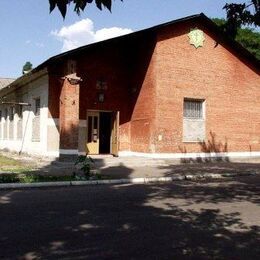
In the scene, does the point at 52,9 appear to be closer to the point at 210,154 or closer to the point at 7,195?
the point at 7,195

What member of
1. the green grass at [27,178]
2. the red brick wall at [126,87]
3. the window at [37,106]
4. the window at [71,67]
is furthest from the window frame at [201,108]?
the green grass at [27,178]

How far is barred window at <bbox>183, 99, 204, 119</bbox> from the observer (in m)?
23.6

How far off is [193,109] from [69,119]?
6.70 metres

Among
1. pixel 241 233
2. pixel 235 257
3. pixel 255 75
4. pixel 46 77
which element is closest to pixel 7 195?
pixel 241 233

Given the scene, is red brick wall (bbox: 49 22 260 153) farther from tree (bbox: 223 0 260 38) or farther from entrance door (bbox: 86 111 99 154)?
tree (bbox: 223 0 260 38)

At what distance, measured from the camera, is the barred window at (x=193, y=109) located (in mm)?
23578

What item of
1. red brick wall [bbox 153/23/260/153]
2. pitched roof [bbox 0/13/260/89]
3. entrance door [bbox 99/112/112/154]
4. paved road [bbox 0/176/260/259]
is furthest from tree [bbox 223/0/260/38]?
entrance door [bbox 99/112/112/154]

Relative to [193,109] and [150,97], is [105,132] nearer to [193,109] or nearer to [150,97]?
[150,97]

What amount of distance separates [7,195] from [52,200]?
1.48 meters

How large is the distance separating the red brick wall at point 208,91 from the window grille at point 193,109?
367 millimetres

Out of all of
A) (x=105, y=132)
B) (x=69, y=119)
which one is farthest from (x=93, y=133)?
(x=69, y=119)

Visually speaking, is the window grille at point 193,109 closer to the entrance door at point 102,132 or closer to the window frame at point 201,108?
the window frame at point 201,108

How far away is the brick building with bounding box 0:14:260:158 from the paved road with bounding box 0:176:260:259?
9976mm

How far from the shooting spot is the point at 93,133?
23.8 metres
